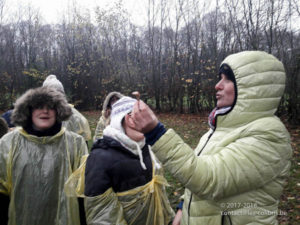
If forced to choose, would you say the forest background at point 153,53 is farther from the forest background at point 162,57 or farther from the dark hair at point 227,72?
the dark hair at point 227,72

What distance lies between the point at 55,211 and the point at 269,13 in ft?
35.7

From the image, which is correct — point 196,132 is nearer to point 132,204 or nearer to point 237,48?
point 237,48

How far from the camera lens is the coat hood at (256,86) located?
4.07ft

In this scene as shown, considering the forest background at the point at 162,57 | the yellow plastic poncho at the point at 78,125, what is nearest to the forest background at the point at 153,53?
the forest background at the point at 162,57

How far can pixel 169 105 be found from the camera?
15148 millimetres

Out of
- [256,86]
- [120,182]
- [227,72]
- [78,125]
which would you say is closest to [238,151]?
[256,86]

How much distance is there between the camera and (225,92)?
1365 mm

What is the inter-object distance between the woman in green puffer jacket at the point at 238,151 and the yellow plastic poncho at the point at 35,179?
139 centimetres

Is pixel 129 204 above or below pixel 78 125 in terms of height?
below

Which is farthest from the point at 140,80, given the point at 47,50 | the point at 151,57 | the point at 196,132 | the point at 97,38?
the point at 47,50

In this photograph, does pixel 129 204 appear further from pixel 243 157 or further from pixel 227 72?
pixel 227 72

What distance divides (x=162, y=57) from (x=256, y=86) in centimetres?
1437

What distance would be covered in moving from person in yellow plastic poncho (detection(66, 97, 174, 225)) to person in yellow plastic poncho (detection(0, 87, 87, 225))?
1.28 ft

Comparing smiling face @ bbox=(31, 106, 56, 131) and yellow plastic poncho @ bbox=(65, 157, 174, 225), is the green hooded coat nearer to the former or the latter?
yellow plastic poncho @ bbox=(65, 157, 174, 225)
